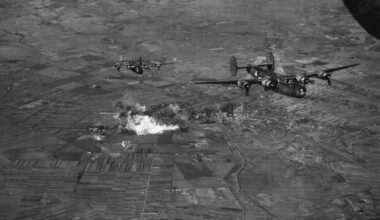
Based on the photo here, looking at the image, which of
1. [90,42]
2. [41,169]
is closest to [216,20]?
[90,42]

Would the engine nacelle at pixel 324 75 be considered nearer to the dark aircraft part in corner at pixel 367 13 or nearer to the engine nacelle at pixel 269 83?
the engine nacelle at pixel 269 83

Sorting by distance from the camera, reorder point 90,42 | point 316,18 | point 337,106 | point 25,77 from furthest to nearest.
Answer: point 316,18, point 90,42, point 25,77, point 337,106

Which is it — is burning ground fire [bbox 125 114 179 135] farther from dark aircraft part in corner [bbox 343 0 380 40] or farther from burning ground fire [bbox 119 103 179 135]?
dark aircraft part in corner [bbox 343 0 380 40]

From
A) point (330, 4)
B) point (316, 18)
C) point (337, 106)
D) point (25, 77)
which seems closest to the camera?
point (337, 106)

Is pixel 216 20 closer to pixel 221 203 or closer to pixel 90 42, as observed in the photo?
pixel 90 42

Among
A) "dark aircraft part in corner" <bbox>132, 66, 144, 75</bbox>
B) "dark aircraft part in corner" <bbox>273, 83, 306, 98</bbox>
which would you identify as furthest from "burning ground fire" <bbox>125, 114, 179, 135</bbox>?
"dark aircraft part in corner" <bbox>273, 83, 306, 98</bbox>

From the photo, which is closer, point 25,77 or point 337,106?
point 337,106
